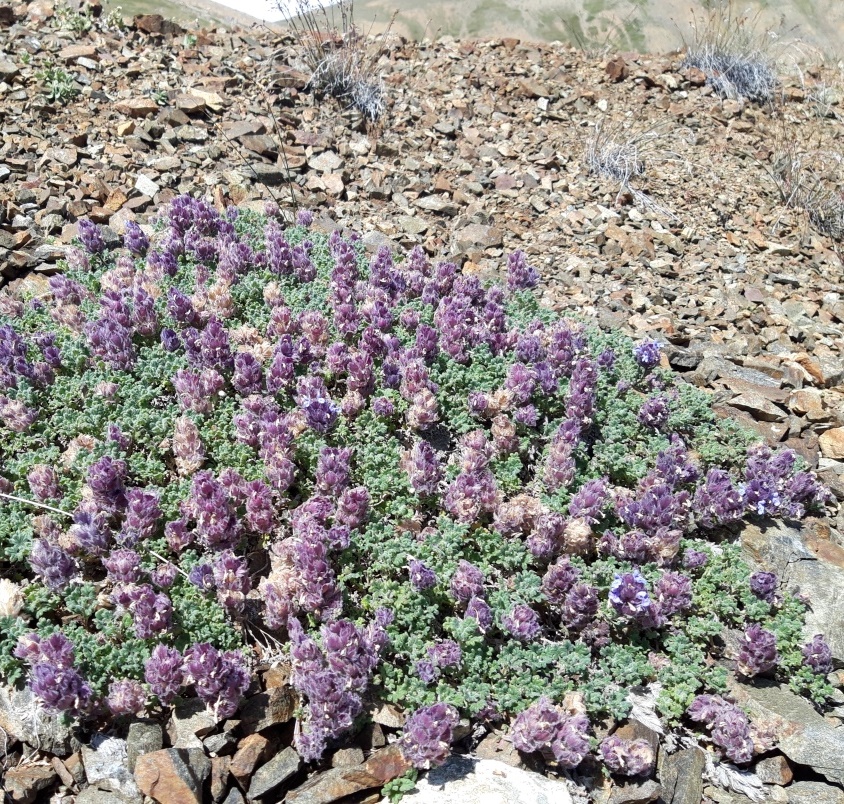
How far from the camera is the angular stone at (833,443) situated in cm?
561

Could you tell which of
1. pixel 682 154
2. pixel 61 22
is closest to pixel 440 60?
pixel 682 154

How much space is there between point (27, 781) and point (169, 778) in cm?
61

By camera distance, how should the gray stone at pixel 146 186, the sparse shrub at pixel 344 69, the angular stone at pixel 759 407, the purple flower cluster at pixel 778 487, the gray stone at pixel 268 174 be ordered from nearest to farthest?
1. the purple flower cluster at pixel 778 487
2. the angular stone at pixel 759 407
3. the gray stone at pixel 146 186
4. the gray stone at pixel 268 174
5. the sparse shrub at pixel 344 69

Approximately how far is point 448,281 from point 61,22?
19.8ft

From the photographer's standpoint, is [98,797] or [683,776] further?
[683,776]

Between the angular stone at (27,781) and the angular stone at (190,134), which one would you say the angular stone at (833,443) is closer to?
the angular stone at (27,781)

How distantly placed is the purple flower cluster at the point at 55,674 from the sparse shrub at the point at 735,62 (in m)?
10.1

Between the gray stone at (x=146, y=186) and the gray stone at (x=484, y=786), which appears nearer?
the gray stone at (x=484, y=786)

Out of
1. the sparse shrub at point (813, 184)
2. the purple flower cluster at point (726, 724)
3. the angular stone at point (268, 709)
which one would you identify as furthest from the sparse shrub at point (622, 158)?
the angular stone at point (268, 709)

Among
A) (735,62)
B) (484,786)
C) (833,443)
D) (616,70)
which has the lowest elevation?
(484,786)

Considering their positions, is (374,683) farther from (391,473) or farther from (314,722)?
(391,473)

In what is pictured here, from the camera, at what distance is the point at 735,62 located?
407 inches

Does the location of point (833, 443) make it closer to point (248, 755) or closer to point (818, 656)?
point (818, 656)

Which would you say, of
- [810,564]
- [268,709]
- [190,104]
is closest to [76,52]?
[190,104]
